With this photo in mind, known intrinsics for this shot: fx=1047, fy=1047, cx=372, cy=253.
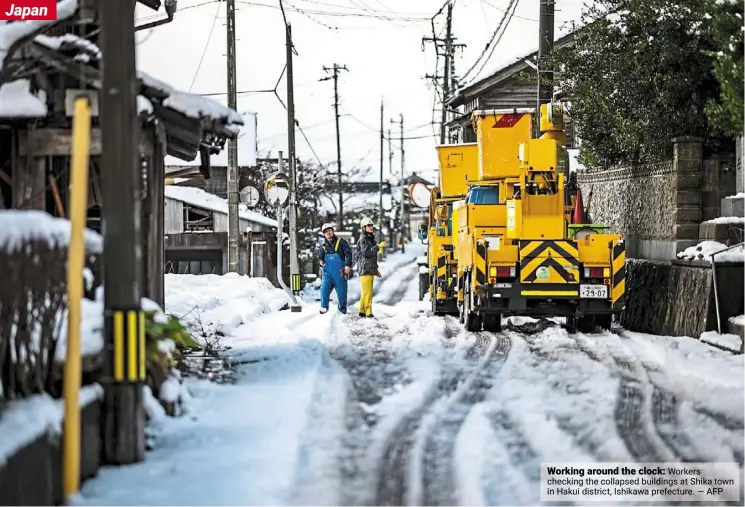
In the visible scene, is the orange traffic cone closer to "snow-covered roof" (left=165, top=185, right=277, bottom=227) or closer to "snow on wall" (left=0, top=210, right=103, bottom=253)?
"snow on wall" (left=0, top=210, right=103, bottom=253)

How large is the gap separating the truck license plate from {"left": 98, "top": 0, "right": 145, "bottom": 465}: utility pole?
10.1 meters

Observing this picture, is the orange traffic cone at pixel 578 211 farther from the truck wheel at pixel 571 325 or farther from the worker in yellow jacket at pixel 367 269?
the worker in yellow jacket at pixel 367 269

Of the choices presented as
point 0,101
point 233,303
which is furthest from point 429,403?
point 233,303

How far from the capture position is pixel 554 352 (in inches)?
531

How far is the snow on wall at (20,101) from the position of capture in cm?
952

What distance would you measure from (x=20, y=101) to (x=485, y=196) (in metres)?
10.4

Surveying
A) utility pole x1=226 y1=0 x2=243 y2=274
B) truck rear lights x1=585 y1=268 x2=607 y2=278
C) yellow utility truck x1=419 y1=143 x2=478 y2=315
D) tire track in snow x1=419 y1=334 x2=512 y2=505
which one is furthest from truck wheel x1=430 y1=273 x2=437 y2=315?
tire track in snow x1=419 y1=334 x2=512 y2=505

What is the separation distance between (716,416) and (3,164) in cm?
770

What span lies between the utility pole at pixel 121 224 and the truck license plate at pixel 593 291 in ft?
33.0

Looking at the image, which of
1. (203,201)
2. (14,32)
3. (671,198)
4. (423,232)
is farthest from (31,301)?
(203,201)

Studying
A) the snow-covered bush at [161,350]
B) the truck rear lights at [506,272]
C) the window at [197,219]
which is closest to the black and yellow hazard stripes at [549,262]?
the truck rear lights at [506,272]

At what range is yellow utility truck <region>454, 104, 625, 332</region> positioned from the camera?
16.2 m

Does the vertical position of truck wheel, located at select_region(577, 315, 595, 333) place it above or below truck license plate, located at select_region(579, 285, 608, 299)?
below

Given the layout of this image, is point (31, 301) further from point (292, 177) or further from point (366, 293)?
point (292, 177)
